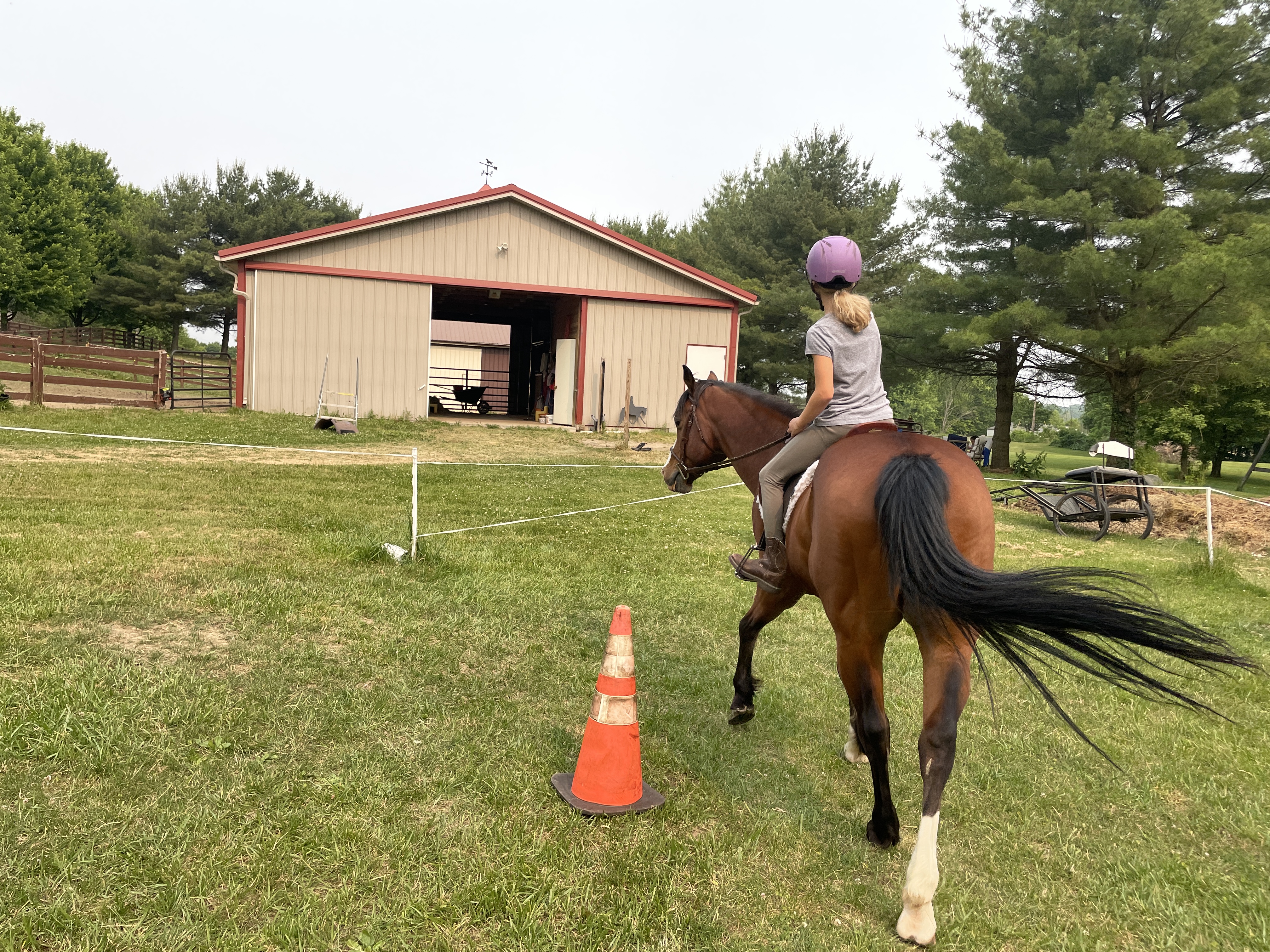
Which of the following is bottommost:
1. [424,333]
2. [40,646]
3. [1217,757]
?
[1217,757]

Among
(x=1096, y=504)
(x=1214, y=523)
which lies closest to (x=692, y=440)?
(x=1096, y=504)

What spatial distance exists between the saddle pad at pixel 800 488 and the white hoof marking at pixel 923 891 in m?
1.51

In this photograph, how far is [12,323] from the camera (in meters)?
38.4

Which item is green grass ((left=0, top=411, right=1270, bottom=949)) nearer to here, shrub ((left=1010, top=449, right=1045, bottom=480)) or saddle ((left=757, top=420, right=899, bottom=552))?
saddle ((left=757, top=420, right=899, bottom=552))

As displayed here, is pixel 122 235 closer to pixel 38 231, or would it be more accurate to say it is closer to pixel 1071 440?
pixel 38 231

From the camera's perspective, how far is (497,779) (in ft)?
11.1

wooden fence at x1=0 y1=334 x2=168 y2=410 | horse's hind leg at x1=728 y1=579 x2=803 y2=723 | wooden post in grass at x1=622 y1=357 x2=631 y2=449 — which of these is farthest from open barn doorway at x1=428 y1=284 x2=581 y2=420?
horse's hind leg at x1=728 y1=579 x2=803 y2=723

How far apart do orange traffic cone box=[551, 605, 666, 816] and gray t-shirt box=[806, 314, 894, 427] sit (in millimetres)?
1431

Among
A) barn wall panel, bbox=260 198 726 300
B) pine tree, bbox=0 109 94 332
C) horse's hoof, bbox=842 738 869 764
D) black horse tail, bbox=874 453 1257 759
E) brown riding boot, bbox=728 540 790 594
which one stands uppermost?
pine tree, bbox=0 109 94 332

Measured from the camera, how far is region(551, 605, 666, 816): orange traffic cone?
10.6 feet

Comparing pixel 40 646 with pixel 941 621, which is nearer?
pixel 941 621

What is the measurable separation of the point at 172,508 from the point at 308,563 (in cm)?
282

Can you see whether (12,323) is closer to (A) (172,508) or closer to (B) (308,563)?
(A) (172,508)

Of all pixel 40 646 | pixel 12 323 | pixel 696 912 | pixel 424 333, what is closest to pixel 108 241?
pixel 12 323
